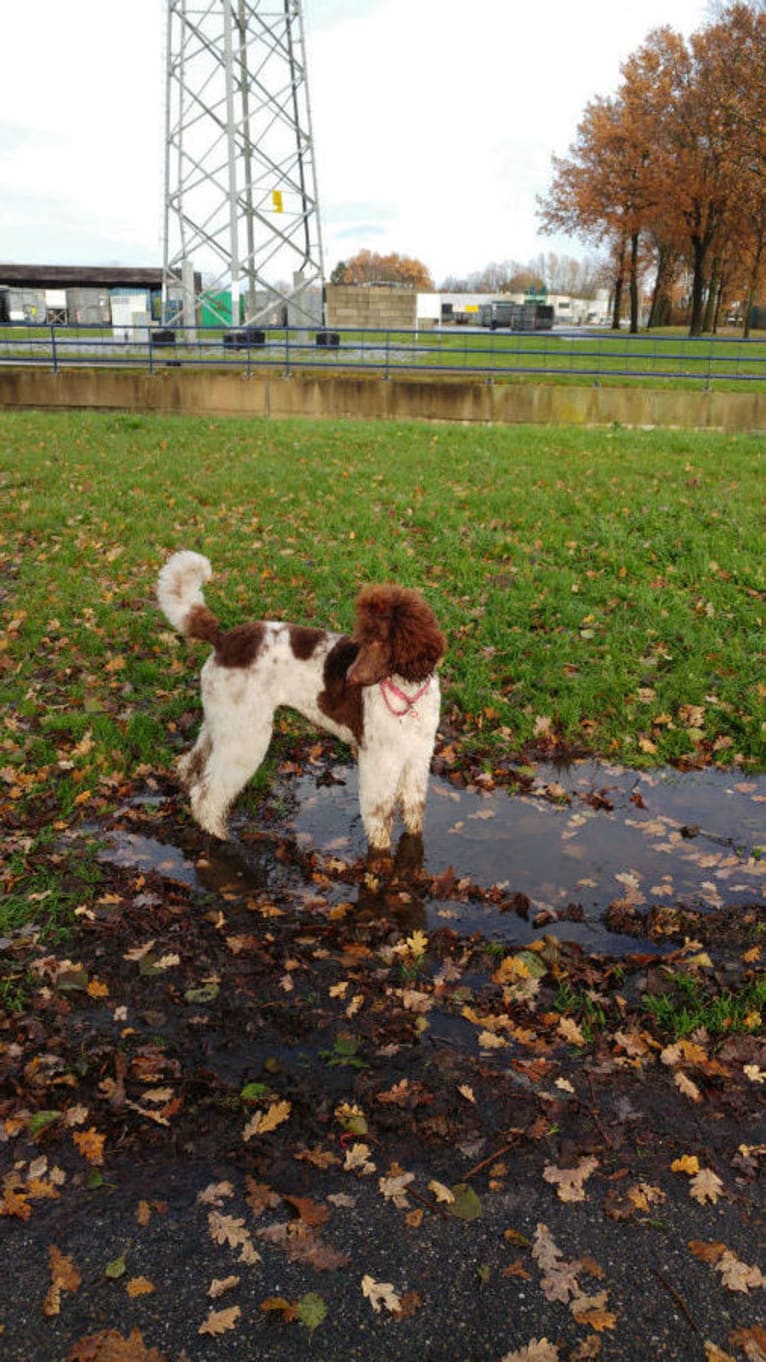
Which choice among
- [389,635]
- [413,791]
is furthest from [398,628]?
[413,791]

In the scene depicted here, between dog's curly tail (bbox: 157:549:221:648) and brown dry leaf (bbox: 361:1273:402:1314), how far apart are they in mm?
3122

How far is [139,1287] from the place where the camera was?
2.71 m

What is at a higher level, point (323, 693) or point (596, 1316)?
point (323, 693)

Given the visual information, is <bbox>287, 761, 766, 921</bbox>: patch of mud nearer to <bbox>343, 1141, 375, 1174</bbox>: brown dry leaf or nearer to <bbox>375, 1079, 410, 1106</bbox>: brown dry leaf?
<bbox>375, 1079, 410, 1106</bbox>: brown dry leaf

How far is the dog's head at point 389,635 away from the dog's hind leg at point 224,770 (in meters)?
0.92

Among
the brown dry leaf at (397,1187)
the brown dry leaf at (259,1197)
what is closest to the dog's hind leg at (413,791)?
the brown dry leaf at (397,1187)

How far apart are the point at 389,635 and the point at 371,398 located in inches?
589

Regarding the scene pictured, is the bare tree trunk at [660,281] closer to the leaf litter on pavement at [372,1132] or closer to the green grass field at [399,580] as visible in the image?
the green grass field at [399,580]

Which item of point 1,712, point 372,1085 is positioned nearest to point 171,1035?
point 372,1085

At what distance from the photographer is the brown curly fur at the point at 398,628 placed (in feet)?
14.2

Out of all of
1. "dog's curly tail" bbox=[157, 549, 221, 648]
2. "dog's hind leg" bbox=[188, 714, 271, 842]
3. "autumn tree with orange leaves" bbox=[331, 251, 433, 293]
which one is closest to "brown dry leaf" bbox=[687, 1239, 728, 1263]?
"dog's hind leg" bbox=[188, 714, 271, 842]

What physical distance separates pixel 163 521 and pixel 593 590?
538 cm

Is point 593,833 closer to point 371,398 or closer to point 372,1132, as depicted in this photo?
point 372,1132

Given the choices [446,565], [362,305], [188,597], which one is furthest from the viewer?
[362,305]
